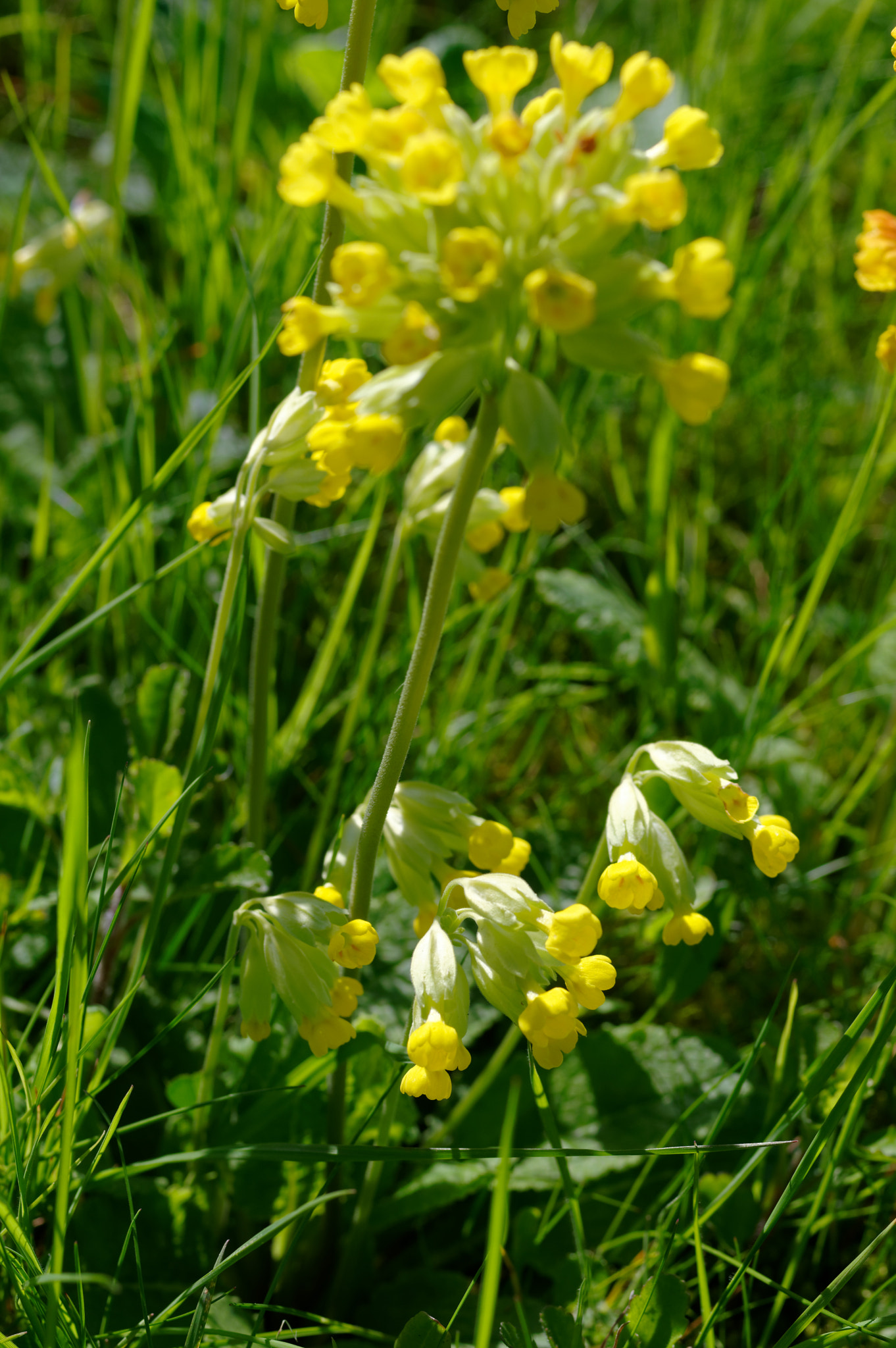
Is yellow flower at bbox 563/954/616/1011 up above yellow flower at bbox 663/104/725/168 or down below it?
below

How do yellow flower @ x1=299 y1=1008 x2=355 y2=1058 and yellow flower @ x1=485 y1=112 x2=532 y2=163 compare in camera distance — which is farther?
yellow flower @ x1=299 y1=1008 x2=355 y2=1058

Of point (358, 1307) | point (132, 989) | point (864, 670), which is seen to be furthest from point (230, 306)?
point (358, 1307)

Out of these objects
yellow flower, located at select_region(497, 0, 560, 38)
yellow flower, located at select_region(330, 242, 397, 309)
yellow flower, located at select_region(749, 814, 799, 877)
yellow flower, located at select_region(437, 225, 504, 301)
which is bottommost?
yellow flower, located at select_region(749, 814, 799, 877)

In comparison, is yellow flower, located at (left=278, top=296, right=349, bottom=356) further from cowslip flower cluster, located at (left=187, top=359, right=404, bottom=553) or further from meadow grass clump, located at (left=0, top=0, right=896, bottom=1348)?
cowslip flower cluster, located at (left=187, top=359, right=404, bottom=553)

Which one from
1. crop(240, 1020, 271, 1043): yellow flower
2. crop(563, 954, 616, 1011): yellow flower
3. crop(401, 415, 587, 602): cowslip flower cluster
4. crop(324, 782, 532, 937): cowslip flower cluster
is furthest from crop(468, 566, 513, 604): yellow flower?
crop(240, 1020, 271, 1043): yellow flower

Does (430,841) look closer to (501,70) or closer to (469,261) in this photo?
(469,261)

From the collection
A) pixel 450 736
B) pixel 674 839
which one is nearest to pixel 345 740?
pixel 450 736

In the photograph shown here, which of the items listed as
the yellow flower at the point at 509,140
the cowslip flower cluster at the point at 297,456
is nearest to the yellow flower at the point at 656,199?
the yellow flower at the point at 509,140

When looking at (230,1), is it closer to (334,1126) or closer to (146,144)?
(146,144)

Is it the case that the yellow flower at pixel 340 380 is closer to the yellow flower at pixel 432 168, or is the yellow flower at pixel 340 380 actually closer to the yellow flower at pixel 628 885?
the yellow flower at pixel 432 168
